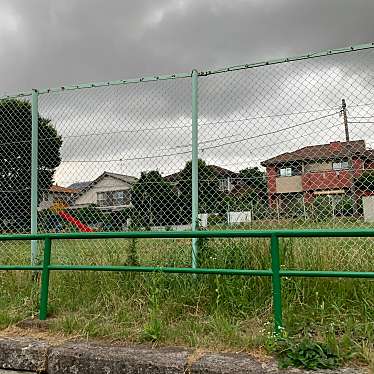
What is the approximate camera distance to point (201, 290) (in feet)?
13.5

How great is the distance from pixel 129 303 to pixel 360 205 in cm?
235

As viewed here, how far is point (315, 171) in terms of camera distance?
419 cm

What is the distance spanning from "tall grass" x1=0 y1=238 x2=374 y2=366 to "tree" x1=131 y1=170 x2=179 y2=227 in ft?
0.87

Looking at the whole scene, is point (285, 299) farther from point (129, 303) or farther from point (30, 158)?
point (30, 158)

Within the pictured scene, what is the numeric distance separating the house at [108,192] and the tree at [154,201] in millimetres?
100

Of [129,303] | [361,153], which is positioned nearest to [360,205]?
[361,153]

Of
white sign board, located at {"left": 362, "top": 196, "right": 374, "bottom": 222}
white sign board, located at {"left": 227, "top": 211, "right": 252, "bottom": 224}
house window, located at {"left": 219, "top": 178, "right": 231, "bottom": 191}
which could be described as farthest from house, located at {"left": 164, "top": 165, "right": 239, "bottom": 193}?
white sign board, located at {"left": 362, "top": 196, "right": 374, "bottom": 222}

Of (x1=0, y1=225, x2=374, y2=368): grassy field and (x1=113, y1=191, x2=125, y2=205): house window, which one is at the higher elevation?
(x1=113, y1=191, x2=125, y2=205): house window

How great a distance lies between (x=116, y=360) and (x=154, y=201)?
2.00m

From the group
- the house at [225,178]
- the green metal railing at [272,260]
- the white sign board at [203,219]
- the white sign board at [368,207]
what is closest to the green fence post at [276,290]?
the green metal railing at [272,260]

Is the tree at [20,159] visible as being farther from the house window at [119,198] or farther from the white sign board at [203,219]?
the white sign board at [203,219]

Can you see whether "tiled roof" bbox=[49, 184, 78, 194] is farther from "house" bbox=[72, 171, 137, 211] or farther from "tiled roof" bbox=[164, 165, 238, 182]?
"tiled roof" bbox=[164, 165, 238, 182]

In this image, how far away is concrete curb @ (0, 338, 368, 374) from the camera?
293cm

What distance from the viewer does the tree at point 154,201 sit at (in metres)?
4.73
